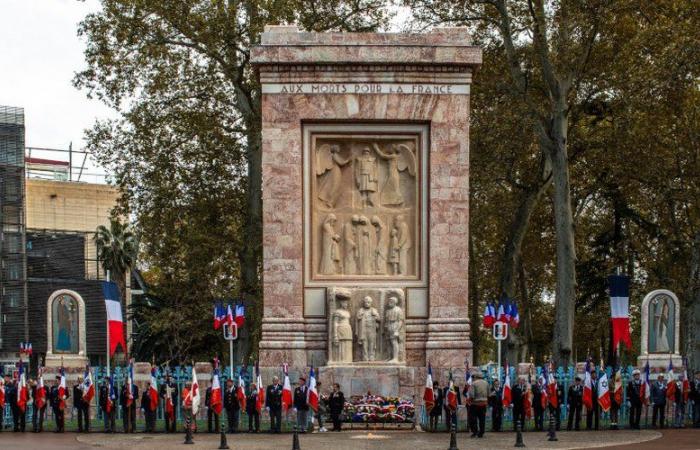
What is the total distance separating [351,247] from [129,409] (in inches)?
284

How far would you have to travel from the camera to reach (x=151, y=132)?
53.1 meters

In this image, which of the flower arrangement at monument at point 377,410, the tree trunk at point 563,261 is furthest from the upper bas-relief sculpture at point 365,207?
the tree trunk at point 563,261

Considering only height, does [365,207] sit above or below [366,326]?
above

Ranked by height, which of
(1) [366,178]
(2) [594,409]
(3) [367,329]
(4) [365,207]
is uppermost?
(1) [366,178]

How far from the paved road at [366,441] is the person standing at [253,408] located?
2.40 ft

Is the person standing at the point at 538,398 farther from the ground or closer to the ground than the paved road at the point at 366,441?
farther from the ground

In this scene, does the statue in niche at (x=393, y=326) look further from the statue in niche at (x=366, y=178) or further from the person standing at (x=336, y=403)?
the statue in niche at (x=366, y=178)

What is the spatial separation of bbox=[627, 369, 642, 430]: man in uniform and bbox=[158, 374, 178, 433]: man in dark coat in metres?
11.9

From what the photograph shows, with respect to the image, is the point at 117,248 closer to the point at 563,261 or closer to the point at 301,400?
the point at 563,261

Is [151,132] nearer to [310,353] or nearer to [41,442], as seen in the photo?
[310,353]

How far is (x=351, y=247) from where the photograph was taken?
3712 cm

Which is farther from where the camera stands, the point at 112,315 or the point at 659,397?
the point at 112,315

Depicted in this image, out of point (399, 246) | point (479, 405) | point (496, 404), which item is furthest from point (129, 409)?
point (496, 404)

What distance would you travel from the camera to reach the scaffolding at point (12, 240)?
81.1 meters
